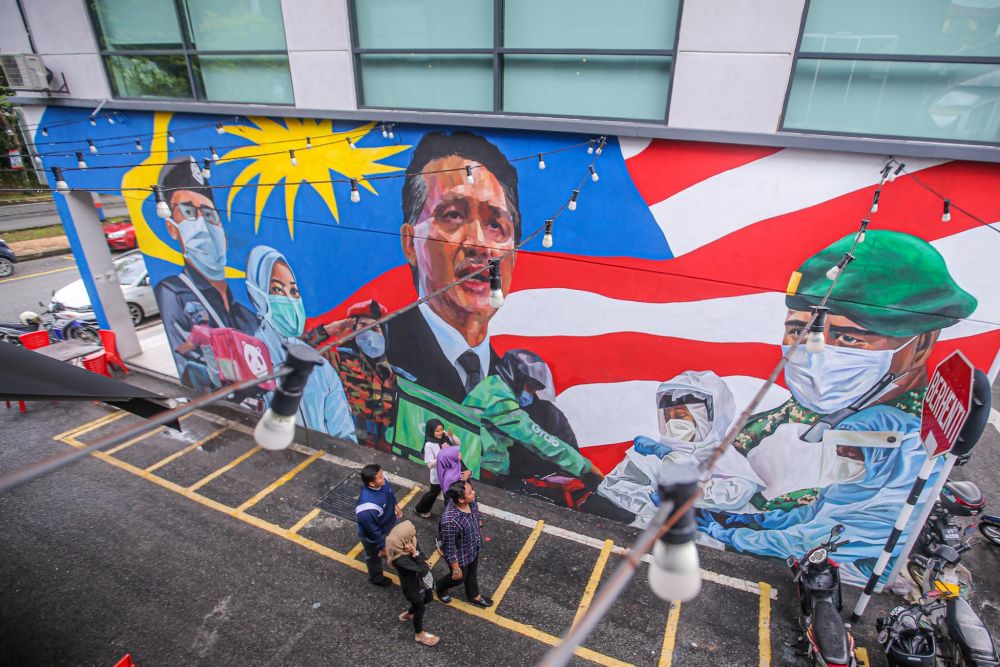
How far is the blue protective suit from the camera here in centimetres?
605

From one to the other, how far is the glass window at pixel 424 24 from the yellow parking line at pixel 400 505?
21.2 ft

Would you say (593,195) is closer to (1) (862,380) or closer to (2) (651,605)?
(1) (862,380)

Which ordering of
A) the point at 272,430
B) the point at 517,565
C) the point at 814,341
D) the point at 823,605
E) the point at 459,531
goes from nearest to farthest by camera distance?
the point at 272,430 < the point at 814,341 < the point at 823,605 < the point at 459,531 < the point at 517,565

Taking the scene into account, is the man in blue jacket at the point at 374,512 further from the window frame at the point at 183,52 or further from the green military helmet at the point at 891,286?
the window frame at the point at 183,52

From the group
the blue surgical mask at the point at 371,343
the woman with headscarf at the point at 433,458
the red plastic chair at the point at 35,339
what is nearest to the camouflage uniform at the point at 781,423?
the woman with headscarf at the point at 433,458

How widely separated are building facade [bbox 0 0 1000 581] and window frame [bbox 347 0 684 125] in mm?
53

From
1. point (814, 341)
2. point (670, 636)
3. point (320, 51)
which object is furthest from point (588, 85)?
point (670, 636)

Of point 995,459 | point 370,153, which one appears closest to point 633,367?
point 370,153

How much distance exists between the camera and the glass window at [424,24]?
6531 millimetres

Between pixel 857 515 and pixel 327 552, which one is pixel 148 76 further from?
pixel 857 515

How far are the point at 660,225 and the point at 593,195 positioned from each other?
34.6 inches

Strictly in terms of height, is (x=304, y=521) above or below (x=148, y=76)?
below

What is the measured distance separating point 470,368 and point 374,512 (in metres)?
2.58

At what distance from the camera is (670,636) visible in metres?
6.11
